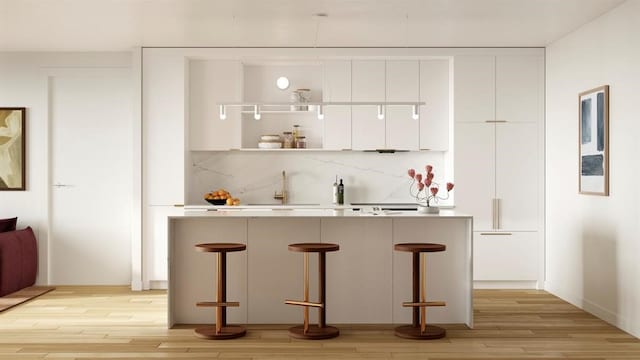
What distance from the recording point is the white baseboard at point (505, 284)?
7648mm

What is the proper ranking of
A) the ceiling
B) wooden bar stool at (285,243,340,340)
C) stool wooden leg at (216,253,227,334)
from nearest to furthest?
wooden bar stool at (285,243,340,340) → stool wooden leg at (216,253,227,334) → the ceiling

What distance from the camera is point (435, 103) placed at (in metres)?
7.88

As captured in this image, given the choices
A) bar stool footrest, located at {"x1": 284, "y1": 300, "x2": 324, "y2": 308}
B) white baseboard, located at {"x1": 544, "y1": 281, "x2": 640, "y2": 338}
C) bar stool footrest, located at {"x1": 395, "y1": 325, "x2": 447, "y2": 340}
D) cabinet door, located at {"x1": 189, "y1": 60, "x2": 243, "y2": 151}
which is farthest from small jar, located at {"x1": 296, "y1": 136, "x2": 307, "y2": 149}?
white baseboard, located at {"x1": 544, "y1": 281, "x2": 640, "y2": 338}

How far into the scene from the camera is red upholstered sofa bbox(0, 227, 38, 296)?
23.1 feet

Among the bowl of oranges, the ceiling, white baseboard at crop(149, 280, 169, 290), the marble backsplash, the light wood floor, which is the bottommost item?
the light wood floor

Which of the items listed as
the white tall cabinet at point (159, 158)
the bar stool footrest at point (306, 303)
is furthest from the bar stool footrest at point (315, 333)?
the white tall cabinet at point (159, 158)

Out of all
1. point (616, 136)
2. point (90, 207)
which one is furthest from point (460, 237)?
point (90, 207)

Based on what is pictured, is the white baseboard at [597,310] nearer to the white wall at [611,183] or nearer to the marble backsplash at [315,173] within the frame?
the white wall at [611,183]

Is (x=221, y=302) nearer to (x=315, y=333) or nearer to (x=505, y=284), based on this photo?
(x=315, y=333)

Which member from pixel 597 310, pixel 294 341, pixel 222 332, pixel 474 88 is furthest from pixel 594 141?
pixel 222 332

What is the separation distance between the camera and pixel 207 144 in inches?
310

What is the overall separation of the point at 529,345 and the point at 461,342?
0.49 meters

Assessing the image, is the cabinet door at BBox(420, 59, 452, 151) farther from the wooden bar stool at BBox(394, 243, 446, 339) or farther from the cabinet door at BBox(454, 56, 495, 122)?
→ the wooden bar stool at BBox(394, 243, 446, 339)

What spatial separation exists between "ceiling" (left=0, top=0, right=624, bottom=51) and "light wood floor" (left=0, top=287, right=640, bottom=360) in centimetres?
268
